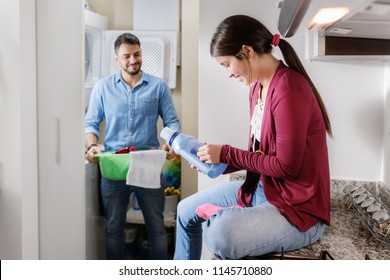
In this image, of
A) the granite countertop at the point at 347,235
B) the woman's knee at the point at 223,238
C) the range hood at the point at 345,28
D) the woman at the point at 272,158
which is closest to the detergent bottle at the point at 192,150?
the woman at the point at 272,158

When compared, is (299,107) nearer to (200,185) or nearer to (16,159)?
(200,185)

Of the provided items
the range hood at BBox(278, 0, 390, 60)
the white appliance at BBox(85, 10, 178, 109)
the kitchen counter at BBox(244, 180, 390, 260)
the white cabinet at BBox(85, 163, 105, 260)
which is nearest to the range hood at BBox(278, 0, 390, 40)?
the range hood at BBox(278, 0, 390, 60)

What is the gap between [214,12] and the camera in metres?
1.39

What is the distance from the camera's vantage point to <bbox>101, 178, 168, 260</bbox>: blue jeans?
172cm

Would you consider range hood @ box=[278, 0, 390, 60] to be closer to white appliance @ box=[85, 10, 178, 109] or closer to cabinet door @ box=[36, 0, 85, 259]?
white appliance @ box=[85, 10, 178, 109]

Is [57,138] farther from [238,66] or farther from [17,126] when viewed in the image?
[238,66]

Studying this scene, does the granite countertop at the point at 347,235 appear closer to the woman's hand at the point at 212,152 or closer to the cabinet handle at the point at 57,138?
the woman's hand at the point at 212,152

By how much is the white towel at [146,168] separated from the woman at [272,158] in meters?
0.45

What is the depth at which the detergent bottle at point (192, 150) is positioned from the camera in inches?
47.9

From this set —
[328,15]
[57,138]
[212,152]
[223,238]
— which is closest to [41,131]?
[57,138]

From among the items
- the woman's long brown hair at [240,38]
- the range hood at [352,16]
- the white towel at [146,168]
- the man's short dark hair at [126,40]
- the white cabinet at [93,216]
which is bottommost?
the white cabinet at [93,216]

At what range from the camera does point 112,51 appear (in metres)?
1.69

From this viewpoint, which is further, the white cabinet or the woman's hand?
the white cabinet
